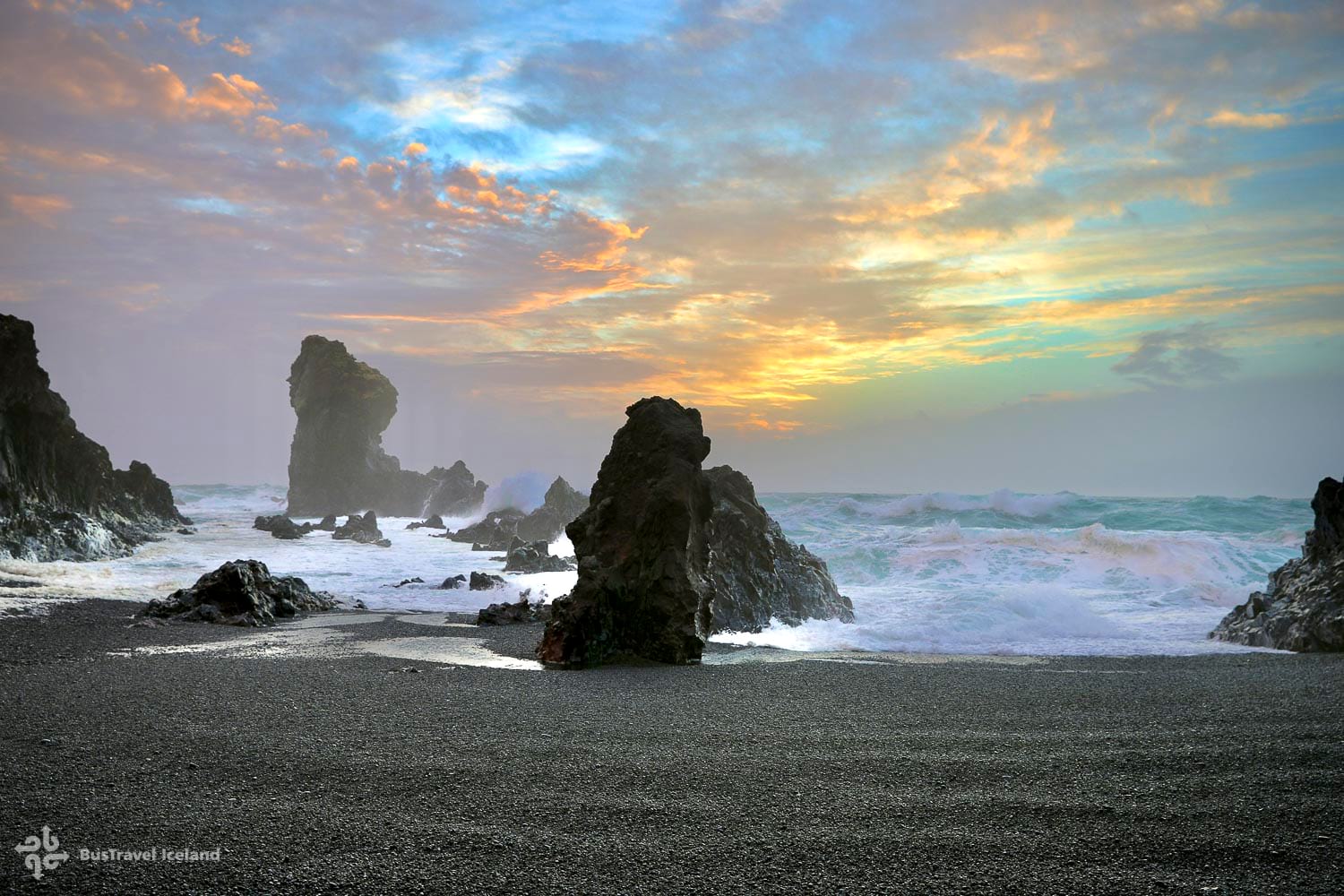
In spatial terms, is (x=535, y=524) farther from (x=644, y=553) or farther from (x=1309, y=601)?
(x=1309, y=601)

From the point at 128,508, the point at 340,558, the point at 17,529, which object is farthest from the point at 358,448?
the point at 17,529

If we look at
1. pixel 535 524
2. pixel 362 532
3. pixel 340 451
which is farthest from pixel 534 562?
pixel 340 451

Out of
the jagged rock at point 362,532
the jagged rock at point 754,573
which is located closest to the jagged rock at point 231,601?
the jagged rock at point 754,573

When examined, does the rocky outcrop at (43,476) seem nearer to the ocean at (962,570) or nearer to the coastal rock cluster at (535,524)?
the ocean at (962,570)

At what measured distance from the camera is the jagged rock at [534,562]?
94.7ft

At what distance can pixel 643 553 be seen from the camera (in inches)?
465

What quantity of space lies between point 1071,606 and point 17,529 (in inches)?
1153

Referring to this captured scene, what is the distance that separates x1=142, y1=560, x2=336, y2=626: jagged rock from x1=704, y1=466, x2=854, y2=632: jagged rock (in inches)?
332

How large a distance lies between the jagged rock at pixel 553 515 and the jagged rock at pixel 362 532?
7.05 m

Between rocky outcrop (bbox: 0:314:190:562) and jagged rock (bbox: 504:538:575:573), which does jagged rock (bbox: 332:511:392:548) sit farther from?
jagged rock (bbox: 504:538:575:573)

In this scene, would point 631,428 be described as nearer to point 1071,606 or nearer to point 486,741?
point 486,741

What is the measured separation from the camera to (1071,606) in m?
16.0

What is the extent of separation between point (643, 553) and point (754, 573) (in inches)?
227

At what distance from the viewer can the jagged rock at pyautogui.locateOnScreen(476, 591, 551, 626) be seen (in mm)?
15406
